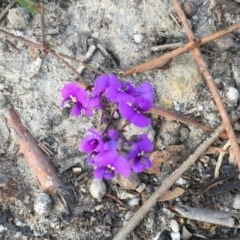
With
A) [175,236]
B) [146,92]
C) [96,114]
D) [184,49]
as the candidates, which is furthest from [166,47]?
[175,236]

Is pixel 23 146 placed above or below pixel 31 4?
below

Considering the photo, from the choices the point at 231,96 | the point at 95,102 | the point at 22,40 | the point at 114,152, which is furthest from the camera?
the point at 231,96

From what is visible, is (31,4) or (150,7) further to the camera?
(150,7)

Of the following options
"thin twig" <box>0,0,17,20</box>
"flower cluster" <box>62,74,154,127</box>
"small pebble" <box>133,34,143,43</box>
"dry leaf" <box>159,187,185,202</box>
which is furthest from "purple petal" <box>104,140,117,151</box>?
"thin twig" <box>0,0,17,20</box>

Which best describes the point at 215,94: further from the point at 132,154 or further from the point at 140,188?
the point at 132,154

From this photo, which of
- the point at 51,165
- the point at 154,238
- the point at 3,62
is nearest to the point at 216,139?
the point at 154,238

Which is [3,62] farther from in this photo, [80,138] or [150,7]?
[150,7]
